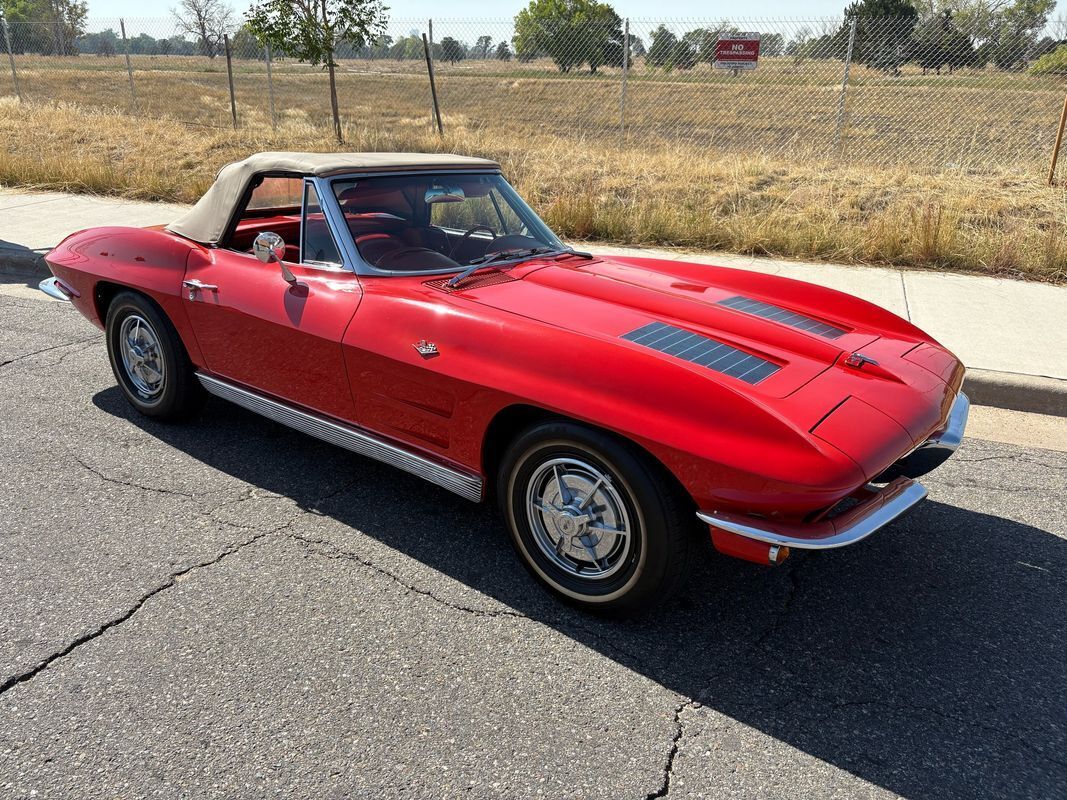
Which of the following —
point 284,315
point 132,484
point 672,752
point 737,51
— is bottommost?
point 672,752

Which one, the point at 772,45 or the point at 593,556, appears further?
the point at 772,45

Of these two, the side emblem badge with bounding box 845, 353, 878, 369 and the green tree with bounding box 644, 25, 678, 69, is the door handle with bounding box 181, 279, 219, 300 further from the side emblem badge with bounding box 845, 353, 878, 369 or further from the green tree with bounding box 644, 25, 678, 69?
the green tree with bounding box 644, 25, 678, 69

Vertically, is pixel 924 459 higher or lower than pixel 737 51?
lower

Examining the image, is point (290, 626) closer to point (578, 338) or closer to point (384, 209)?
point (578, 338)

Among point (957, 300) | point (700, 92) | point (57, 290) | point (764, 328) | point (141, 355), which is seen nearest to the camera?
point (764, 328)

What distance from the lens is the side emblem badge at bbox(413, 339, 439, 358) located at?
9.59 ft

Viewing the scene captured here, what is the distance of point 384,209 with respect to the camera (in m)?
3.63

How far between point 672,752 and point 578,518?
758 mm

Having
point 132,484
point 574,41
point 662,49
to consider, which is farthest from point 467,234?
point 662,49

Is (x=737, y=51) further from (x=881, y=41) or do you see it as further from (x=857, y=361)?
(x=857, y=361)

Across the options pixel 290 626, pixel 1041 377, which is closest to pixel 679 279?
pixel 290 626

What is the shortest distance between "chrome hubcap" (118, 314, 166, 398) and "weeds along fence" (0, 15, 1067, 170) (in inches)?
375

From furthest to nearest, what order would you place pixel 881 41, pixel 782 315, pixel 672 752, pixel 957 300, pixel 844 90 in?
1. pixel 881 41
2. pixel 844 90
3. pixel 957 300
4. pixel 782 315
5. pixel 672 752

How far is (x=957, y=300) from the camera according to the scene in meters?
6.46
